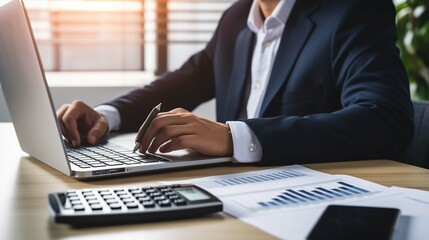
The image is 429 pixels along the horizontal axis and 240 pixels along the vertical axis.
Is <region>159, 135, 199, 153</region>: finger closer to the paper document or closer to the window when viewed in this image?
the paper document

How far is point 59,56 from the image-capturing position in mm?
2623

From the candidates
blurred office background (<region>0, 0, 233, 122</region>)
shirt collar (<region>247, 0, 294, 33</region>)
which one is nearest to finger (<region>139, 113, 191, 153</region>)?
shirt collar (<region>247, 0, 294, 33</region>)

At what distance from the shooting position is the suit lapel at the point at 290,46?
4.56 ft

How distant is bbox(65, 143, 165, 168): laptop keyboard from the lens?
0.87m

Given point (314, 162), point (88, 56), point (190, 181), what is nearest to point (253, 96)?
point (314, 162)

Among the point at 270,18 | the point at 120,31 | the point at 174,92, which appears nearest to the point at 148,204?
the point at 270,18

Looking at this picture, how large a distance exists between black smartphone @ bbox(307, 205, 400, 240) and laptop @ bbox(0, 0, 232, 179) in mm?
347

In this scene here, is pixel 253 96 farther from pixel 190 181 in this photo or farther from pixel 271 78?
pixel 190 181

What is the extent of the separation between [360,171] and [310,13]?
2.05 feet

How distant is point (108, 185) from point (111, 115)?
622mm

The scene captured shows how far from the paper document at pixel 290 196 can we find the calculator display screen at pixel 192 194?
0.03m

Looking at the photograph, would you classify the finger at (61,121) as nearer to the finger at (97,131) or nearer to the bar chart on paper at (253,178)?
the finger at (97,131)

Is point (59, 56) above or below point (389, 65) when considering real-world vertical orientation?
below

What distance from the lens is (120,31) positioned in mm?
2607
